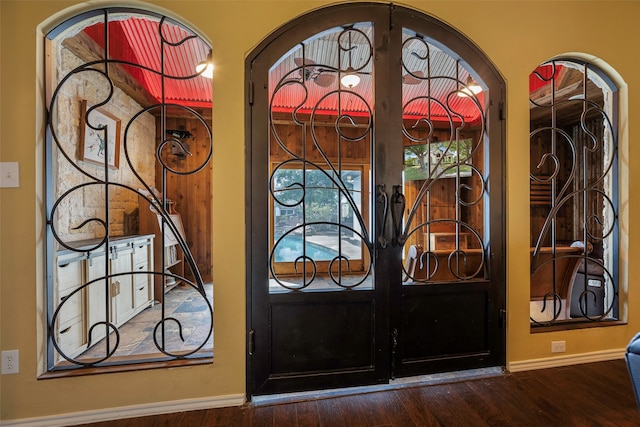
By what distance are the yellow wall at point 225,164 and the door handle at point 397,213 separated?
2.56 ft

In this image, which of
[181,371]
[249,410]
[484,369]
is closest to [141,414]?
[181,371]

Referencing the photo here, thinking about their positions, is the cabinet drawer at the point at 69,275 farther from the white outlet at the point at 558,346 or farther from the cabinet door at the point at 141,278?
the white outlet at the point at 558,346

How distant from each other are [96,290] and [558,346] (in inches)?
137

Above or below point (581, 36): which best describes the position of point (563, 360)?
below

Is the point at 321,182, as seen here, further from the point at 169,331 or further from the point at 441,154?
the point at 169,331

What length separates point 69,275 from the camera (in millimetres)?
1972

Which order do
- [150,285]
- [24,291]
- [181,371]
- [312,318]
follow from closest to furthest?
[24,291] < [181,371] < [312,318] < [150,285]

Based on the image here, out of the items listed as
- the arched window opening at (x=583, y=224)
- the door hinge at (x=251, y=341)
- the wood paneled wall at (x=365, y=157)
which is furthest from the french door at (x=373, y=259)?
the wood paneled wall at (x=365, y=157)

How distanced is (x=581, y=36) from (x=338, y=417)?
298cm

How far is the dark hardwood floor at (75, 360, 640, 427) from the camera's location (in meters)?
1.49

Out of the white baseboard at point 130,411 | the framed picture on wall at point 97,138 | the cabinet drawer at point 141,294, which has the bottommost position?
the white baseboard at point 130,411

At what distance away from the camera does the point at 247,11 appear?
5.39ft

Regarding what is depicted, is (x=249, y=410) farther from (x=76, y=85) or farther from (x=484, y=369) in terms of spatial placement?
(x=76, y=85)

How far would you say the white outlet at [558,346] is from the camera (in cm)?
198
